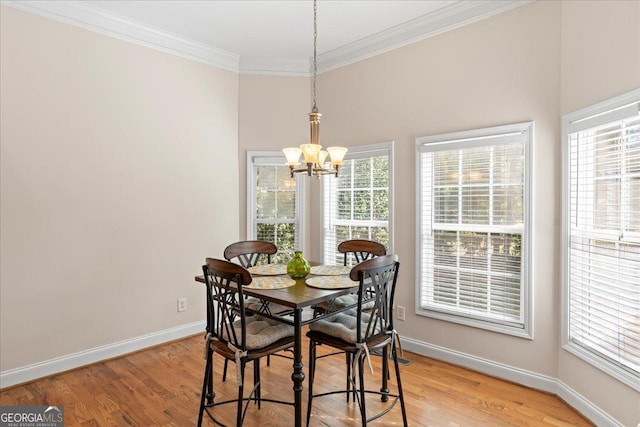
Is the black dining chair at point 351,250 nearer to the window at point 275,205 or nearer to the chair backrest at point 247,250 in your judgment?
the chair backrest at point 247,250

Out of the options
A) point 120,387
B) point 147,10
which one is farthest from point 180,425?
point 147,10

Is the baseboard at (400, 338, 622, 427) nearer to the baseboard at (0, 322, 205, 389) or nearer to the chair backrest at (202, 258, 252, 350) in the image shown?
the chair backrest at (202, 258, 252, 350)

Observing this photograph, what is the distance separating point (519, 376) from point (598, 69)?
2255mm

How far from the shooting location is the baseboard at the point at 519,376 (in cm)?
239

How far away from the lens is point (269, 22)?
11.6 ft

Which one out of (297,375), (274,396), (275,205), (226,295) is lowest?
(274,396)

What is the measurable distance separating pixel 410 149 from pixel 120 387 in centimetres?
317

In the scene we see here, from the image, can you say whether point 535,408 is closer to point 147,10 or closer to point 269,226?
point 269,226

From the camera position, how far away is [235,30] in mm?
3703

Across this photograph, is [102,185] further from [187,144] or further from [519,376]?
[519,376]

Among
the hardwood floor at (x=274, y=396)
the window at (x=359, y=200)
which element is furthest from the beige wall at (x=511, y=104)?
the hardwood floor at (x=274, y=396)

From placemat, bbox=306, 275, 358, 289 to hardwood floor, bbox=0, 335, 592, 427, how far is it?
87 cm

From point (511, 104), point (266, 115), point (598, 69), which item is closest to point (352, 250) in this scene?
point (511, 104)

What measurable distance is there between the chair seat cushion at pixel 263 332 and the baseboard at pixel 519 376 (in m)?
1.63
